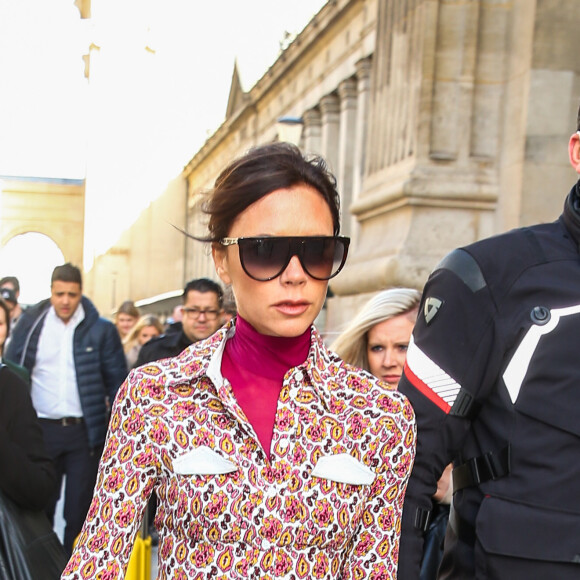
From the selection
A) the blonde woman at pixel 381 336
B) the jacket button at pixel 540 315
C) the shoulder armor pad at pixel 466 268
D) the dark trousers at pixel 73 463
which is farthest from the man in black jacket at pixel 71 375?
the jacket button at pixel 540 315

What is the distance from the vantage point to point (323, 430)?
188 centimetres

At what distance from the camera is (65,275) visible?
7.30 m

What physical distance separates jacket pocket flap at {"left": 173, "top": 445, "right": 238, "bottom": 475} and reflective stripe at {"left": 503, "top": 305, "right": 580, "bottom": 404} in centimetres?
85

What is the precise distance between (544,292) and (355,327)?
161cm

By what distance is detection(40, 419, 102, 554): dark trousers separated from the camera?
22.1ft

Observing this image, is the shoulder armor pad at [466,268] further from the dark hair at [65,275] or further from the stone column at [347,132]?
the stone column at [347,132]

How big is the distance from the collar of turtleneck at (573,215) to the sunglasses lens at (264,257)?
36.2 inches

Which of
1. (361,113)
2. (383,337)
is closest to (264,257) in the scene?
(383,337)

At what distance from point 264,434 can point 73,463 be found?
529cm

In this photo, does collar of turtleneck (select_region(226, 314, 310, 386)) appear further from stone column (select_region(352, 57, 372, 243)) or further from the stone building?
stone column (select_region(352, 57, 372, 243))

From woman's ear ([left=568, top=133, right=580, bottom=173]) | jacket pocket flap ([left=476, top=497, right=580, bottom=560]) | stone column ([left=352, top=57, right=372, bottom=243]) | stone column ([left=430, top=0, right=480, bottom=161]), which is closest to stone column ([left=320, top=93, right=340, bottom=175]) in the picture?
stone column ([left=352, top=57, right=372, bottom=243])

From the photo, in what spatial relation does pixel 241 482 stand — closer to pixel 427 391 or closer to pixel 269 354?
pixel 269 354

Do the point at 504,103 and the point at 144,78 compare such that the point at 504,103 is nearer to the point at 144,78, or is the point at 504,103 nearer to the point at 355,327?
the point at 355,327

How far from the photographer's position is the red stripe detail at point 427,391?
239 centimetres
